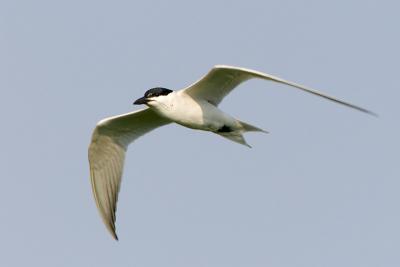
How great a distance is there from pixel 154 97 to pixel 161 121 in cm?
248

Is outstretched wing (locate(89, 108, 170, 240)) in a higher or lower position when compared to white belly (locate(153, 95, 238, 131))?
lower

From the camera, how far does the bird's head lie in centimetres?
1422

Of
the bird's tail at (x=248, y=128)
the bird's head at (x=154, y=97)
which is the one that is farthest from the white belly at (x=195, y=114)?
the bird's tail at (x=248, y=128)

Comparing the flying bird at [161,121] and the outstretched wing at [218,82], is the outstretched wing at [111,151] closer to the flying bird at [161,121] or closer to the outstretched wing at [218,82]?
the flying bird at [161,121]

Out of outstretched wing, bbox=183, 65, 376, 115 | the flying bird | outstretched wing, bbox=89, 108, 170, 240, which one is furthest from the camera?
outstretched wing, bbox=89, 108, 170, 240

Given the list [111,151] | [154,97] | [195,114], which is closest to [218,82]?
[195,114]

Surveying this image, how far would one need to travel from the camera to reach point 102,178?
16.1 m

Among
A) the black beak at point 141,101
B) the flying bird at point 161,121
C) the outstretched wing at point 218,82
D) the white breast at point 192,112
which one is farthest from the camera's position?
the white breast at point 192,112

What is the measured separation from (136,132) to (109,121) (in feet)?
2.79

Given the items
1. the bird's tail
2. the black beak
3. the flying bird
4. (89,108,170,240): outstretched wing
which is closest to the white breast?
the flying bird

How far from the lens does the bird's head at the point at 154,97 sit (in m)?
14.2

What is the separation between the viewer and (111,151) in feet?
53.8

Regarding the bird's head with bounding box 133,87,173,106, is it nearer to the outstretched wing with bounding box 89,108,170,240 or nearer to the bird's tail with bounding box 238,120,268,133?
the outstretched wing with bounding box 89,108,170,240

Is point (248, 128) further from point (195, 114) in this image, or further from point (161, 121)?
point (161, 121)
